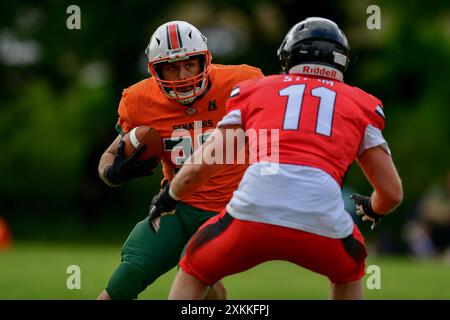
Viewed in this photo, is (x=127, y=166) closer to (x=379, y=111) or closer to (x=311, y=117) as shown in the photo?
(x=311, y=117)

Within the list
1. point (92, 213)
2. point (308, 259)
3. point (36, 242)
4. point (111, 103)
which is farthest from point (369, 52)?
point (308, 259)

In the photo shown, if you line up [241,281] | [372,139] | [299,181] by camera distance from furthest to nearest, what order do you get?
[241,281] → [372,139] → [299,181]

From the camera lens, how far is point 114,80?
19.1 metres

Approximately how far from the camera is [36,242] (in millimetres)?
16906

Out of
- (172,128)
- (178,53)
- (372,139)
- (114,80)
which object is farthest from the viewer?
(114,80)

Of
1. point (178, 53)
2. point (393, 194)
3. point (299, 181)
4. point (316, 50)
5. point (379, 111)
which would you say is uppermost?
point (316, 50)

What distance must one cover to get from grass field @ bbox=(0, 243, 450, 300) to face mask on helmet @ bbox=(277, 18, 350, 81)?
13.0 feet

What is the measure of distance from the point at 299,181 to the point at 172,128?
1649 millimetres

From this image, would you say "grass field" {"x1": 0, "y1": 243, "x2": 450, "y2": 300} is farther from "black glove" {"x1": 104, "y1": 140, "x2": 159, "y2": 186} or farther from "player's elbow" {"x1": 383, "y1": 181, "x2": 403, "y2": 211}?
"player's elbow" {"x1": 383, "y1": 181, "x2": 403, "y2": 211}

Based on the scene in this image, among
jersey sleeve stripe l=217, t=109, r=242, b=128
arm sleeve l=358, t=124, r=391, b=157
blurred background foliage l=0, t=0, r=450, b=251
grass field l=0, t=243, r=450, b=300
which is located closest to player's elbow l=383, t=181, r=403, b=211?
arm sleeve l=358, t=124, r=391, b=157

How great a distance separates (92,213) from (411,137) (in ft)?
22.1

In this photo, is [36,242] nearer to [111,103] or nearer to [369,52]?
[111,103]

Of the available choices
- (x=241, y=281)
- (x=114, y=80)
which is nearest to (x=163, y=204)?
(x=241, y=281)

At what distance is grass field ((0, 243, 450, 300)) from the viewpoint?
302 inches
